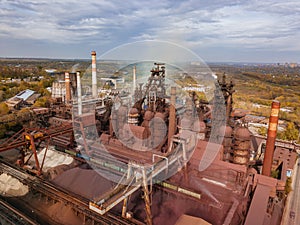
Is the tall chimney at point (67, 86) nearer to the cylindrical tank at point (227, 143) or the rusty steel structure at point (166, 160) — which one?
the rusty steel structure at point (166, 160)

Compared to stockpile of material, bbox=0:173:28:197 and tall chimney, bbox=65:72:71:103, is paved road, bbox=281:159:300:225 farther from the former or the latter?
tall chimney, bbox=65:72:71:103

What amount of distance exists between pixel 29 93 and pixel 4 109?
910cm

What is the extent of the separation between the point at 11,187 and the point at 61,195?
4031 millimetres

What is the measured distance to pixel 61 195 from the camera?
842 cm

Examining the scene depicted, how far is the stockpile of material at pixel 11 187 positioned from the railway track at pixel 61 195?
17.3 inches

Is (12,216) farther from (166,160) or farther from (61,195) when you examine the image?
(166,160)

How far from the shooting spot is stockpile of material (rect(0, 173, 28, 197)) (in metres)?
10.4

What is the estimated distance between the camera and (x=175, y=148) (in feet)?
31.5

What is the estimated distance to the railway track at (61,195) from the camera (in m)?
7.28

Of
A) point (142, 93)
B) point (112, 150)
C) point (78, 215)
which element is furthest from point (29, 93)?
point (78, 215)

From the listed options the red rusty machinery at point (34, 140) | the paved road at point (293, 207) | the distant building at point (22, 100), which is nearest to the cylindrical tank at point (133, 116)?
the red rusty machinery at point (34, 140)

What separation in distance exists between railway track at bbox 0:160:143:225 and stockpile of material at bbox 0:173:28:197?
0.44 m

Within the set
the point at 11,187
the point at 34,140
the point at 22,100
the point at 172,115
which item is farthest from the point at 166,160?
the point at 22,100

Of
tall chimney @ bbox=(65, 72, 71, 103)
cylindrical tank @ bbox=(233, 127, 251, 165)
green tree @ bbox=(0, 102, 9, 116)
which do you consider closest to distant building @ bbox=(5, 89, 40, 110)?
green tree @ bbox=(0, 102, 9, 116)
